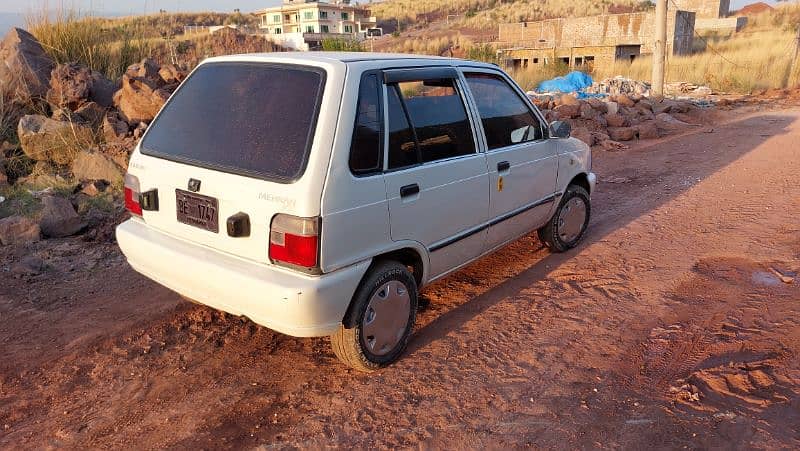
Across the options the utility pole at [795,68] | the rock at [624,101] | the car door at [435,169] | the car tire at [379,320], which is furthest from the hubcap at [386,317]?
A: the utility pole at [795,68]

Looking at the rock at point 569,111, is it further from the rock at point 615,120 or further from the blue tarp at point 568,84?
the blue tarp at point 568,84

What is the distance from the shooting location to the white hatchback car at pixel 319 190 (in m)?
3.02

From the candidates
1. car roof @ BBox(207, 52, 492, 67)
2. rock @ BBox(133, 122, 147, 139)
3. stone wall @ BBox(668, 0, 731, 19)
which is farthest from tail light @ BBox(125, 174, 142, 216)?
stone wall @ BBox(668, 0, 731, 19)

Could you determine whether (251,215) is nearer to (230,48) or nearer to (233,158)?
(233,158)

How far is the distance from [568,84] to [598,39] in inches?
501

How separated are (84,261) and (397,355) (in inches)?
130

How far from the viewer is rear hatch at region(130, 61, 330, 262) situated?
3.05m

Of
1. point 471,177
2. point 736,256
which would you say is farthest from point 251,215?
point 736,256

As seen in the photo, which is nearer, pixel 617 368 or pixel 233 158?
pixel 233 158

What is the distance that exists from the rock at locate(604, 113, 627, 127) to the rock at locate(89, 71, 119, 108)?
9.36m

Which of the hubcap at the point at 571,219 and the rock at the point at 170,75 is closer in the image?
the hubcap at the point at 571,219

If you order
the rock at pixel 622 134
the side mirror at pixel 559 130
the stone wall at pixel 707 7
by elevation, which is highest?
the stone wall at pixel 707 7

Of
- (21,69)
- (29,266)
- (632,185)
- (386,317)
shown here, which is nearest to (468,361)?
(386,317)

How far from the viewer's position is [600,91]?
16.8 m
